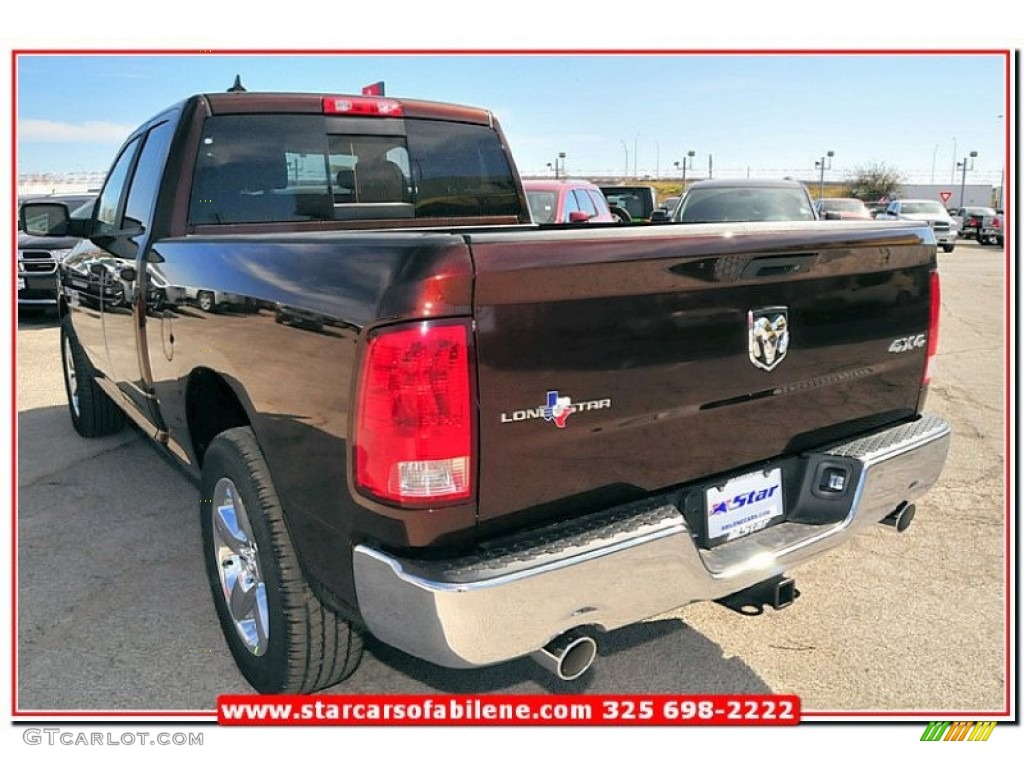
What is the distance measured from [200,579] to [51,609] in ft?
1.92

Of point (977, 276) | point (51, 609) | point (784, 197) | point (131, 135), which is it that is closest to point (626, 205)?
point (977, 276)

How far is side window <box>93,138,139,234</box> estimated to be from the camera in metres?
4.67

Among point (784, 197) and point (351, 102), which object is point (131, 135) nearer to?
point (351, 102)

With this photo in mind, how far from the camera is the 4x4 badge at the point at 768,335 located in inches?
109

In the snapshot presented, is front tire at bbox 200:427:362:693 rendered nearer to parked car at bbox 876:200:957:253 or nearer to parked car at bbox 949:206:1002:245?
parked car at bbox 876:200:957:253

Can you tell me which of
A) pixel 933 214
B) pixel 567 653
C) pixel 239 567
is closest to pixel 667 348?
pixel 567 653

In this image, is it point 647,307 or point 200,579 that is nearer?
point 647,307

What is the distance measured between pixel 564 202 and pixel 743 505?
355 inches

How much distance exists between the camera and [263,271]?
2.81 m

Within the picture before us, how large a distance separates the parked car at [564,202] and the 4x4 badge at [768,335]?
8.31m

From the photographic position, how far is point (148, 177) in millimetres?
4227

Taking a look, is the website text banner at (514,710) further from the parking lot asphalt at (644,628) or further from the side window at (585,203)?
the side window at (585,203)

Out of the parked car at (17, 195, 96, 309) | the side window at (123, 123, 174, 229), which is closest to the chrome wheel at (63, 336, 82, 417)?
the side window at (123, 123, 174, 229)

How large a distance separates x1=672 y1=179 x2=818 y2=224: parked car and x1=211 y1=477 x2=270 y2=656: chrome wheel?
9077mm
